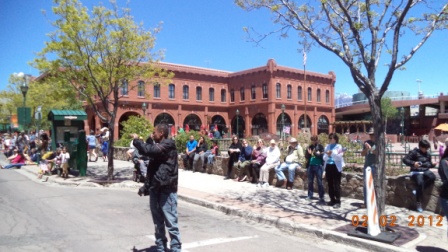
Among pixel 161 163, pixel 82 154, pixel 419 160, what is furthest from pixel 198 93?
pixel 161 163

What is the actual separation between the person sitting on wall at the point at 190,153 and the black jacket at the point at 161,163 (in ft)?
33.3

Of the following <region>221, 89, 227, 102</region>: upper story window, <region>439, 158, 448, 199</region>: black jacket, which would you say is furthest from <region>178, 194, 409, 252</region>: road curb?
<region>221, 89, 227, 102</region>: upper story window

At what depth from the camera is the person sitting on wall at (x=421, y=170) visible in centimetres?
749

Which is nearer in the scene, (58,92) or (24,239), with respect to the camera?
(24,239)

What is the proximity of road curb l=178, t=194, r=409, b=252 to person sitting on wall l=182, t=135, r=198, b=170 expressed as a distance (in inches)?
249

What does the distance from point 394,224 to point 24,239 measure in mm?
6364

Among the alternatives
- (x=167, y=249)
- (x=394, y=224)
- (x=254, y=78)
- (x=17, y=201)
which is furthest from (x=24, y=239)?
A: (x=254, y=78)

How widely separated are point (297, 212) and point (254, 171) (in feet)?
13.7

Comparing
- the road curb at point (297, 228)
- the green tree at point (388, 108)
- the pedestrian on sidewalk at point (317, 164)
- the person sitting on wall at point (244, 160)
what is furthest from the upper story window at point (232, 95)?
the road curb at point (297, 228)

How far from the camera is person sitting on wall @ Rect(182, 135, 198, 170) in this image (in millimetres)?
15172

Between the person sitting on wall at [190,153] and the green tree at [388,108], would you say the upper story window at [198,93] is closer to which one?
the green tree at [388,108]

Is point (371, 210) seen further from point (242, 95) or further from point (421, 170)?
point (242, 95)

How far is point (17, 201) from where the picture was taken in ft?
29.6

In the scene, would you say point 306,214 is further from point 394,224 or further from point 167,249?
point 167,249
